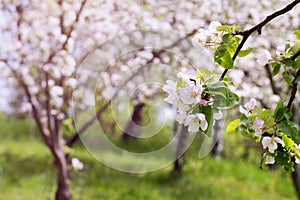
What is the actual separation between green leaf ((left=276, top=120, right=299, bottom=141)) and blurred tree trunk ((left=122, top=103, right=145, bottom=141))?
4431mm

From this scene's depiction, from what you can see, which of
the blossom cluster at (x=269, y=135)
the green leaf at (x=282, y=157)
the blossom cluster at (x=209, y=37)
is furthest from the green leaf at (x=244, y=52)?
the green leaf at (x=282, y=157)

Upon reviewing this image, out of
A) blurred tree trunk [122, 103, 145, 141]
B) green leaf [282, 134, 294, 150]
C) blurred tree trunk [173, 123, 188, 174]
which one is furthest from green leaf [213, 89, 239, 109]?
blurred tree trunk [122, 103, 145, 141]

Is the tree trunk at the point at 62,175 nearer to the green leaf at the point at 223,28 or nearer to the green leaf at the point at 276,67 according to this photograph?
the green leaf at the point at 276,67

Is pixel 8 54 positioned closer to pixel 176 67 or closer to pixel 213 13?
pixel 176 67

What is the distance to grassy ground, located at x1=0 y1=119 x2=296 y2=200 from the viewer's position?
19.1 feet

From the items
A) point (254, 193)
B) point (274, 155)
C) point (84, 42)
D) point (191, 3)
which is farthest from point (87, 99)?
point (274, 155)

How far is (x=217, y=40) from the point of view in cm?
156

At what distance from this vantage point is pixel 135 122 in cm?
697

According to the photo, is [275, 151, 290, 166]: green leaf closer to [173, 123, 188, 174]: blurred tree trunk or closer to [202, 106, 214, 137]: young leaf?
[202, 106, 214, 137]: young leaf

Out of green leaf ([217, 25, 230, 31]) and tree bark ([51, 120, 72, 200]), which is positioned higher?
green leaf ([217, 25, 230, 31])

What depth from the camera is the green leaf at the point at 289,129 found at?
1.60m

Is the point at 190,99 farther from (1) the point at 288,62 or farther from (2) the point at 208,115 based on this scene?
(1) the point at 288,62

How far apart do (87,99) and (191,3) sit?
1.62 meters

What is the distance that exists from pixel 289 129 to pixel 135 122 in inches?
213
